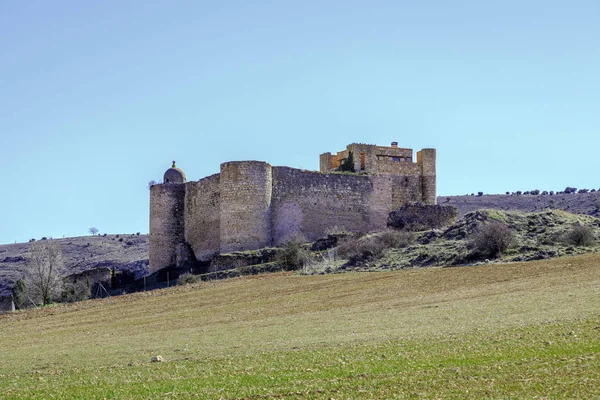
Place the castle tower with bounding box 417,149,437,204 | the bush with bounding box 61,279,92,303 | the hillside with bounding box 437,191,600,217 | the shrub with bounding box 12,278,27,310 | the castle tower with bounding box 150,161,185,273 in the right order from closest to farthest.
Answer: the bush with bounding box 61,279,92,303, the shrub with bounding box 12,278,27,310, the castle tower with bounding box 150,161,185,273, the castle tower with bounding box 417,149,437,204, the hillside with bounding box 437,191,600,217

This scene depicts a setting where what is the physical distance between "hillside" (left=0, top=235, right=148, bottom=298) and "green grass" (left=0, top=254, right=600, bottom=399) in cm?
3048

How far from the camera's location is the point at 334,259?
3822 cm

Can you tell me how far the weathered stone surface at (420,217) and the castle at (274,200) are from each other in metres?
3.66

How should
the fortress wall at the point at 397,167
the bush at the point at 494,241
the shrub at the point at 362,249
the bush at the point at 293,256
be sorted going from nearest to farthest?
the bush at the point at 494,241 → the shrub at the point at 362,249 → the bush at the point at 293,256 → the fortress wall at the point at 397,167

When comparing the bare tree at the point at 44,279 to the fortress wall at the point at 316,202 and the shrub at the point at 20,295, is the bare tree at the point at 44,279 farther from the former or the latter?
the fortress wall at the point at 316,202

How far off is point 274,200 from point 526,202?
36371 mm

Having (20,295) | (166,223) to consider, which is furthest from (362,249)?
(20,295)

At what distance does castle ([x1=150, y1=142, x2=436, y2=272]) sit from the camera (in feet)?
137

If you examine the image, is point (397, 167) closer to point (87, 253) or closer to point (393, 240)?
point (393, 240)

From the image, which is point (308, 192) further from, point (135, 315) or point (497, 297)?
point (497, 297)

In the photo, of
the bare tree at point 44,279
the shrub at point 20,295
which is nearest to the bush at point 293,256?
the bare tree at point 44,279

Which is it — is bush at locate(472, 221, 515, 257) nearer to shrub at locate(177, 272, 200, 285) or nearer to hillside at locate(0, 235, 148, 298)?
shrub at locate(177, 272, 200, 285)

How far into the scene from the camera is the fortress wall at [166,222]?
4559cm

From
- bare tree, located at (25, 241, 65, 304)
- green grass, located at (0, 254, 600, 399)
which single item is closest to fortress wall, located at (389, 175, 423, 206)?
green grass, located at (0, 254, 600, 399)
